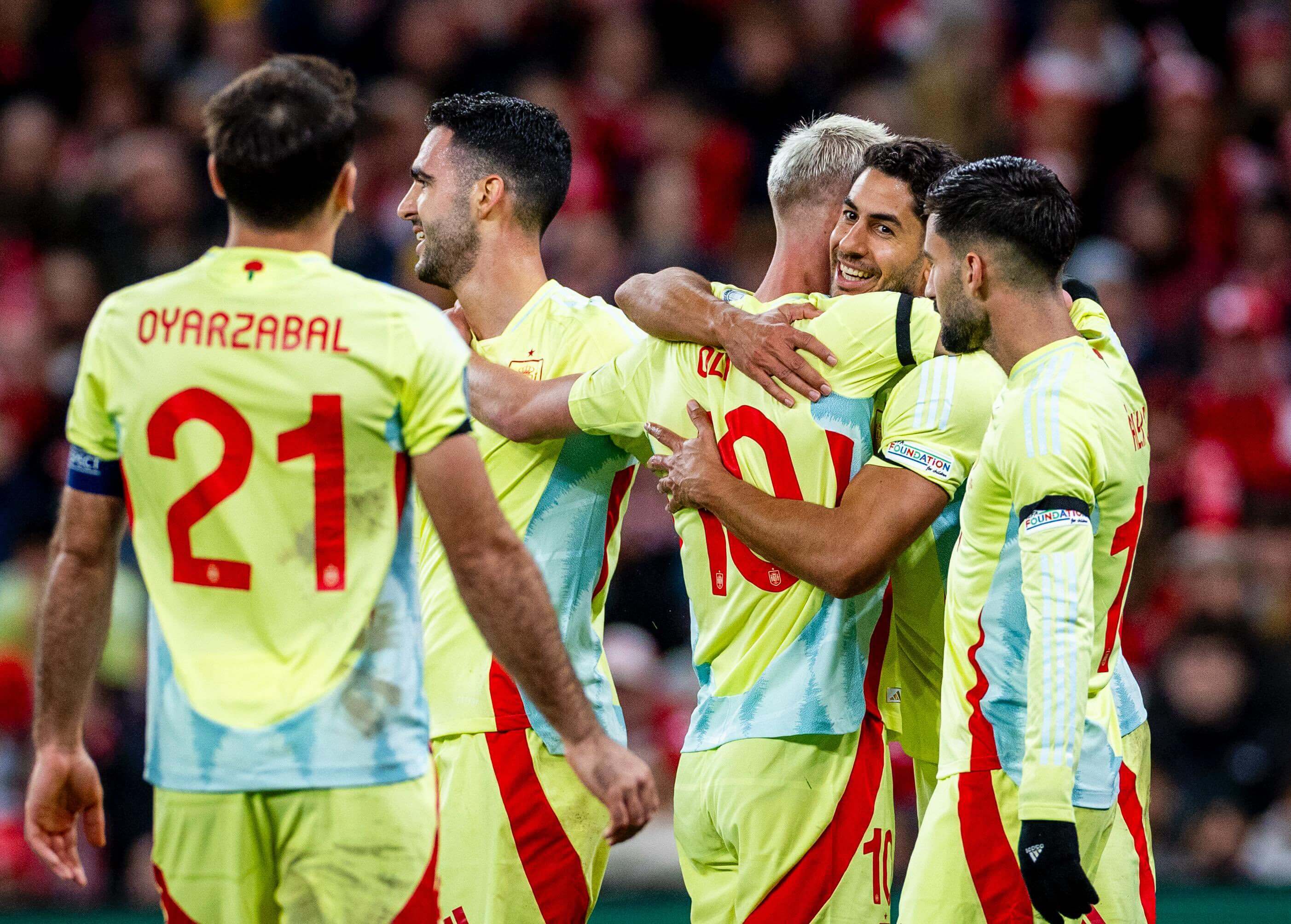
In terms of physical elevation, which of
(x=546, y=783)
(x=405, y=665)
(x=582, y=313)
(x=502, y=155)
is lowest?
(x=546, y=783)

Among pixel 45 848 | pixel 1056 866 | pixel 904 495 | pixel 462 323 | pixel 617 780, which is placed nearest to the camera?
pixel 617 780

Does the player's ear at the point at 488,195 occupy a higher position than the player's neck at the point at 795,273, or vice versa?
the player's ear at the point at 488,195

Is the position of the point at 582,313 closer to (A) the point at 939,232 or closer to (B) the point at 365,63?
(A) the point at 939,232

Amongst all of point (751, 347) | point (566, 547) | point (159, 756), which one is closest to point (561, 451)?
point (566, 547)

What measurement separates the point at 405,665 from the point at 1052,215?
1.98 meters

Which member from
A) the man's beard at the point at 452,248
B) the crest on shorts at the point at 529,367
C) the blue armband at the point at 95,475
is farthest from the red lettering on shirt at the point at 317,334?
the man's beard at the point at 452,248

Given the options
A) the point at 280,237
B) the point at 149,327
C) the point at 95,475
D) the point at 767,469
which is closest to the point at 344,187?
the point at 280,237

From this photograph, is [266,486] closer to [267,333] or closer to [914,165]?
[267,333]

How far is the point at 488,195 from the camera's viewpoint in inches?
203

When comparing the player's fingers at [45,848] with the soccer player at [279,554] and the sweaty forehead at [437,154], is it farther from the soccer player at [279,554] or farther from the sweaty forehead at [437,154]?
the sweaty forehead at [437,154]

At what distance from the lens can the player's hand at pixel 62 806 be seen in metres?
3.46

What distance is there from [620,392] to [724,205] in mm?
6834

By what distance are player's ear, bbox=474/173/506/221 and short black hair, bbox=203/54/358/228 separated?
64.8 inches

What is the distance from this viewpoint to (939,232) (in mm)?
4289
